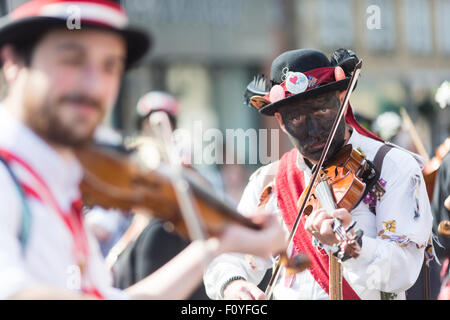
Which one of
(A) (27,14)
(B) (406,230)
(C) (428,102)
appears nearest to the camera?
(A) (27,14)

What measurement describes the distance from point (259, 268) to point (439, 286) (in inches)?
31.1

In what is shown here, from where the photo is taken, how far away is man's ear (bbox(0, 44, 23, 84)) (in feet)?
5.12

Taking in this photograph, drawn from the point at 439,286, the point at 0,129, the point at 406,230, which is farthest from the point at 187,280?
the point at 439,286

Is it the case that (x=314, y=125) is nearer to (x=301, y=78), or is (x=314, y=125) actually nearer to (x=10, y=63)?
(x=301, y=78)

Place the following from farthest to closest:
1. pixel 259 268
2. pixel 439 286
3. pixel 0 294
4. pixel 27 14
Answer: pixel 439 286 < pixel 259 268 < pixel 27 14 < pixel 0 294

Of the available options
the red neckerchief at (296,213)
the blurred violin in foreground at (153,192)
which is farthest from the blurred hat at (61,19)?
the red neckerchief at (296,213)

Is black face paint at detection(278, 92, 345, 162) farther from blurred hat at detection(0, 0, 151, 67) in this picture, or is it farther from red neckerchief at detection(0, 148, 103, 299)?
red neckerchief at detection(0, 148, 103, 299)

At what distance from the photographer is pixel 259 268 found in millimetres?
2635

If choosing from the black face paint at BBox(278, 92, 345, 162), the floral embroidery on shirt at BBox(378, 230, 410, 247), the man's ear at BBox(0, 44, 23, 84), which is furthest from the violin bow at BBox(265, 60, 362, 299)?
the man's ear at BBox(0, 44, 23, 84)

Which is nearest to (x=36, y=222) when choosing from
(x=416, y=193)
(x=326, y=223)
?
(x=326, y=223)

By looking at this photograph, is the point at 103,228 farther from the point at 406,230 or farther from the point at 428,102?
the point at 428,102

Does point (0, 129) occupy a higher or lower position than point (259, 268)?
higher

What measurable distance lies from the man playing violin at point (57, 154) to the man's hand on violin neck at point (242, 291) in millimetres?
729

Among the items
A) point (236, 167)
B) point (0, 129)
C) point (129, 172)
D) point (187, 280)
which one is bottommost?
point (236, 167)
